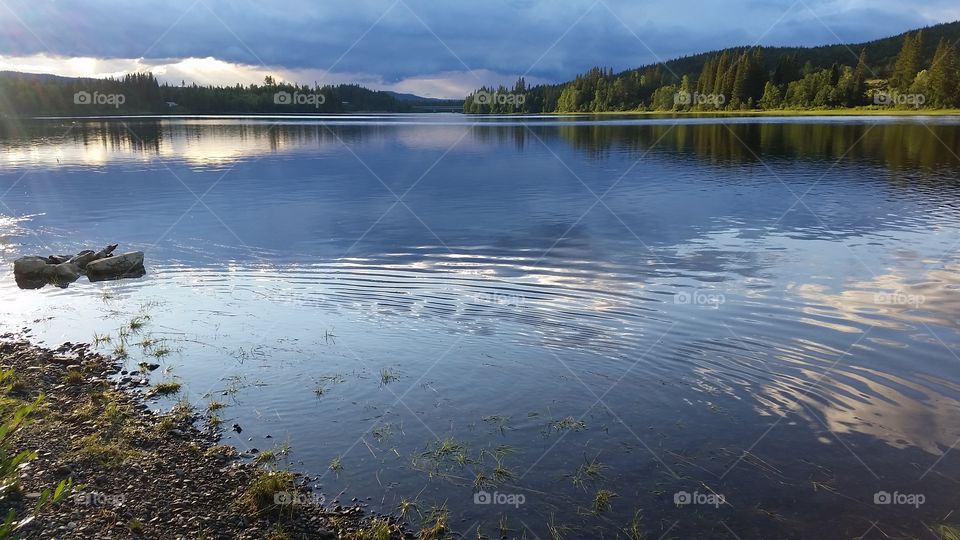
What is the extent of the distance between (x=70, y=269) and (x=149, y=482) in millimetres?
22651

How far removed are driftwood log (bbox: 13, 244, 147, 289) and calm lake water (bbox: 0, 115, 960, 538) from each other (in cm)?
83

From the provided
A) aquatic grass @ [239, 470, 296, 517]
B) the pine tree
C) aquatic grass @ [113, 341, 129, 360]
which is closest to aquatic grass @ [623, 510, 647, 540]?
aquatic grass @ [239, 470, 296, 517]

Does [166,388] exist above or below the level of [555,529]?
above

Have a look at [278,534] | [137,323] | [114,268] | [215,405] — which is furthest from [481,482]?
[114,268]

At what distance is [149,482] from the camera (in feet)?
38.5

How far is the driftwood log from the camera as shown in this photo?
1132 inches

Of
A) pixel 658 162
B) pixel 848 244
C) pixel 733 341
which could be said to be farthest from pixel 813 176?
pixel 733 341

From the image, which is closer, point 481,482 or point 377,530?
point 377,530

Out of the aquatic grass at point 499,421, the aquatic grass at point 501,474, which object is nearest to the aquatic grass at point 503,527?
the aquatic grass at point 501,474

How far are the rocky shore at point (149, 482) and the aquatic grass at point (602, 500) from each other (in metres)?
3.44

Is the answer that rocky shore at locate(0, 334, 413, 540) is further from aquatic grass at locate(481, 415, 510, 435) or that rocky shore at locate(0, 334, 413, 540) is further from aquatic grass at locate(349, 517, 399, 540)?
aquatic grass at locate(481, 415, 510, 435)

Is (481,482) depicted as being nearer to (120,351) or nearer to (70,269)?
(120,351)

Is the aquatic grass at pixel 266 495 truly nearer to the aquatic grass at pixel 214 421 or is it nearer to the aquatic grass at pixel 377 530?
the aquatic grass at pixel 377 530

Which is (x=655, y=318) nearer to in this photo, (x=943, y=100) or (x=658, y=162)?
(x=658, y=162)
